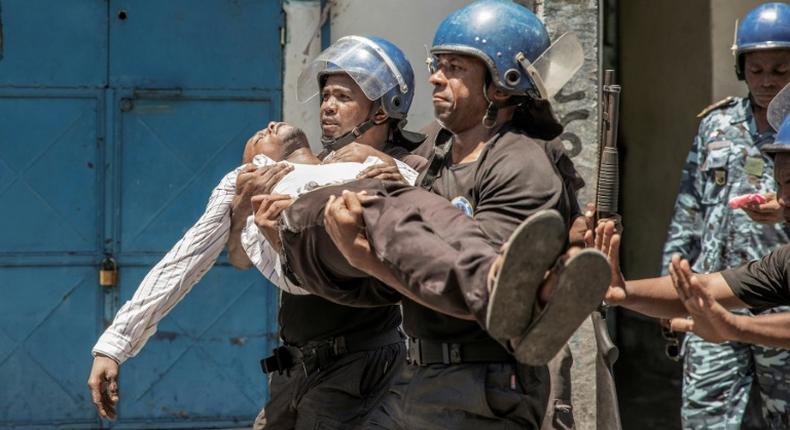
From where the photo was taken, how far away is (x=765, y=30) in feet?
22.7

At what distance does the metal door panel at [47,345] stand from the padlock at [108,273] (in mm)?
60

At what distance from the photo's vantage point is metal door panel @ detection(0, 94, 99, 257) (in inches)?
319

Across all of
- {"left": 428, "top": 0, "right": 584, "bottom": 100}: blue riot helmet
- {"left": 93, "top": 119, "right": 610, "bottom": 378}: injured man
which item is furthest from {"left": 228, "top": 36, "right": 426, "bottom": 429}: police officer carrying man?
{"left": 428, "top": 0, "right": 584, "bottom": 100}: blue riot helmet

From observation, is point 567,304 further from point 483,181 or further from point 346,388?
point 346,388

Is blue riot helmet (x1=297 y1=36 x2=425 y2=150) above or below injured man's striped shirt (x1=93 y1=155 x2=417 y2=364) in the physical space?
above

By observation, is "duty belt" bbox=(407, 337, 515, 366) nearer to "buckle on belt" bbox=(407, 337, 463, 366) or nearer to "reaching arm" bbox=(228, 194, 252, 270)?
"buckle on belt" bbox=(407, 337, 463, 366)

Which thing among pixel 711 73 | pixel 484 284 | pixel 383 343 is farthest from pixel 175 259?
pixel 711 73

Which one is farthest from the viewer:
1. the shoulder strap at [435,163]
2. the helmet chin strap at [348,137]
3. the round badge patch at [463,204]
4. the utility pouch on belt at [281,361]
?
the helmet chin strap at [348,137]

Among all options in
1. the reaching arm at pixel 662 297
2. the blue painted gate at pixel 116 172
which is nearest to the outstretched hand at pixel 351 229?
the reaching arm at pixel 662 297

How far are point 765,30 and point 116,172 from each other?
3.41m

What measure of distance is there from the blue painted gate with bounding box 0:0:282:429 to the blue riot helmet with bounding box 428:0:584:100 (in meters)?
3.36

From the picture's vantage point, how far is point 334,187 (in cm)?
477

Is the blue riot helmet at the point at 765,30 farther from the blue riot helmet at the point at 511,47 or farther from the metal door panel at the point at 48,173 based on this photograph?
the metal door panel at the point at 48,173

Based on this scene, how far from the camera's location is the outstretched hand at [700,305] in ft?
16.4
